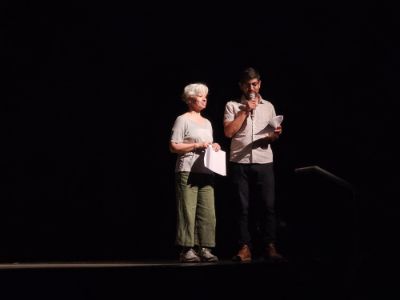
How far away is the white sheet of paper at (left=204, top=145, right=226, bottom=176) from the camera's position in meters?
3.68

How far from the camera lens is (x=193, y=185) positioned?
12.4 ft

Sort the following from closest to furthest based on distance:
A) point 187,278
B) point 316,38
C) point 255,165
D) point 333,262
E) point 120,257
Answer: point 187,278, point 333,262, point 255,165, point 120,257, point 316,38

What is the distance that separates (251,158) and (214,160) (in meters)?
0.26

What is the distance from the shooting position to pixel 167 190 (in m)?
4.73

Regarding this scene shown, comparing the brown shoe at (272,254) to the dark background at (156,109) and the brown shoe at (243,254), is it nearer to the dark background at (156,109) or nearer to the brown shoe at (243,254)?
the brown shoe at (243,254)

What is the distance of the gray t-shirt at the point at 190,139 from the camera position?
12.4 feet

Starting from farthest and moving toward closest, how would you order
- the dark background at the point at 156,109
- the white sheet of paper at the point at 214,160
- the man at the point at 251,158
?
A: 1. the dark background at the point at 156,109
2. the man at the point at 251,158
3. the white sheet of paper at the point at 214,160

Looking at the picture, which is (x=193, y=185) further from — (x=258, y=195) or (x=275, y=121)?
(x=275, y=121)

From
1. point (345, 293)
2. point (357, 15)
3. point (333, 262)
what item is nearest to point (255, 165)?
point (333, 262)

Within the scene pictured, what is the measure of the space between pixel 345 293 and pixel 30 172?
2421 mm

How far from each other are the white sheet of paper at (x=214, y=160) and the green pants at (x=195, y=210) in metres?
0.12

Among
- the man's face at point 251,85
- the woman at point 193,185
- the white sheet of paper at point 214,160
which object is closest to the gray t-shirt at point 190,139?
the woman at point 193,185

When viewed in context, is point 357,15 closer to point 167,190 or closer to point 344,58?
point 344,58

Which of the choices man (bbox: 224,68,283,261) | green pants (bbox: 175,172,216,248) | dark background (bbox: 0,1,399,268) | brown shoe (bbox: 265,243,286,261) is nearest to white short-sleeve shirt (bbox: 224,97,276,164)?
man (bbox: 224,68,283,261)
